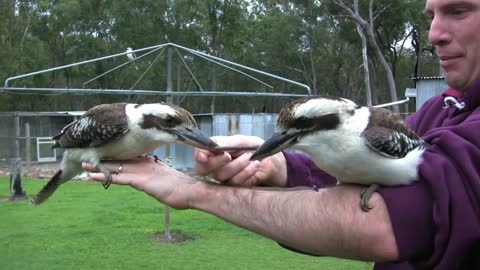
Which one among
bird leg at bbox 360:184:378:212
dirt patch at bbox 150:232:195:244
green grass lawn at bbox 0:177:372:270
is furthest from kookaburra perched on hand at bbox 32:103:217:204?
dirt patch at bbox 150:232:195:244

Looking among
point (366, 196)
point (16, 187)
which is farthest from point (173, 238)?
point (366, 196)

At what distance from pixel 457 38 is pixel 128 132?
1.55 meters

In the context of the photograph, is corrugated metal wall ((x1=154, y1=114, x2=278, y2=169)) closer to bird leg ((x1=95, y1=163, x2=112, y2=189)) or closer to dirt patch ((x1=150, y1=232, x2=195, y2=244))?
dirt patch ((x1=150, y1=232, x2=195, y2=244))

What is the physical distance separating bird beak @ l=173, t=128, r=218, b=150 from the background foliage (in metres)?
32.0

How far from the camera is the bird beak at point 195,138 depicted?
2.42 m

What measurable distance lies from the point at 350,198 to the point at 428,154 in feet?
0.98

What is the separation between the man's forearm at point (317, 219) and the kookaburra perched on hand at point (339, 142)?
0.30 feet

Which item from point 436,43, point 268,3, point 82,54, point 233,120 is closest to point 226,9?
point 268,3

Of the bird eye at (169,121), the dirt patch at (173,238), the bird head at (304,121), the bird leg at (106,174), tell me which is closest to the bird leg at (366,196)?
the bird head at (304,121)

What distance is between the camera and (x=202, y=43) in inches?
1566

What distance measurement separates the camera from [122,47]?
128ft

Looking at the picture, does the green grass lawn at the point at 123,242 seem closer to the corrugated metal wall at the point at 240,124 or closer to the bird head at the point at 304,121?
the corrugated metal wall at the point at 240,124

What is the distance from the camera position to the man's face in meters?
1.99

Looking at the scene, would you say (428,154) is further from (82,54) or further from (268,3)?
(268,3)
